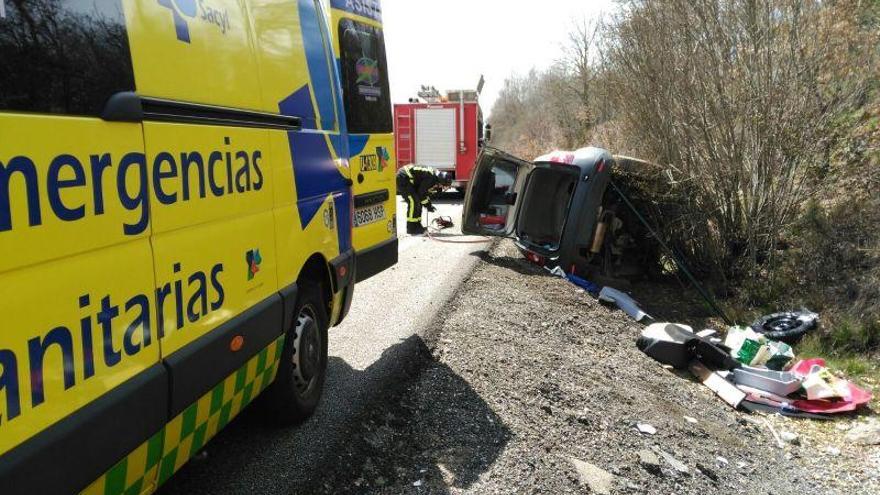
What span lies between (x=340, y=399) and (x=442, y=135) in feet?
51.0

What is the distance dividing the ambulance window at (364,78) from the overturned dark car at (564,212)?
3388 millimetres

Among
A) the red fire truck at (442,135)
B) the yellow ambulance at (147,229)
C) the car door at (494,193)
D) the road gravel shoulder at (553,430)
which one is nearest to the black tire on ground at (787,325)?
the road gravel shoulder at (553,430)

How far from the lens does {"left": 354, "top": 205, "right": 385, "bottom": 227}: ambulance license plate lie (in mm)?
5145

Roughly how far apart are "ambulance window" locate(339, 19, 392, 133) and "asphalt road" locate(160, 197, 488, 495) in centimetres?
173

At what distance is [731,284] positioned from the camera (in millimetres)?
8906

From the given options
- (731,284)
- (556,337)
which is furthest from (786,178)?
(556,337)

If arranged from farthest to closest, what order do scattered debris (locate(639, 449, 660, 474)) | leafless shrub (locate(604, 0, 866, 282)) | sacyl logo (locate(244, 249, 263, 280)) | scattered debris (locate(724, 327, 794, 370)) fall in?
leafless shrub (locate(604, 0, 866, 282))
scattered debris (locate(724, 327, 794, 370))
scattered debris (locate(639, 449, 660, 474))
sacyl logo (locate(244, 249, 263, 280))

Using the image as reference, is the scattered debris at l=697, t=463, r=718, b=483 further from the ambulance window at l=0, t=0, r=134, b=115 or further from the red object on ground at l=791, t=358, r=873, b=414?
the ambulance window at l=0, t=0, r=134, b=115

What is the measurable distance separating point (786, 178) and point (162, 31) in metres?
8.21

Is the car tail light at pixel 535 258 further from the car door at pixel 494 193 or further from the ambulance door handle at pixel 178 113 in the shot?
the ambulance door handle at pixel 178 113

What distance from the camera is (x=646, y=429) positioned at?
14.4 feet

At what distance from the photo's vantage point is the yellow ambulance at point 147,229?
1.61 metres

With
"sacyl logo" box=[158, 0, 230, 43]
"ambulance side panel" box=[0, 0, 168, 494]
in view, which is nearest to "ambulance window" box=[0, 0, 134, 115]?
"ambulance side panel" box=[0, 0, 168, 494]

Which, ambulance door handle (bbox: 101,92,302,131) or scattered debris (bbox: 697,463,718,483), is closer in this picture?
ambulance door handle (bbox: 101,92,302,131)
